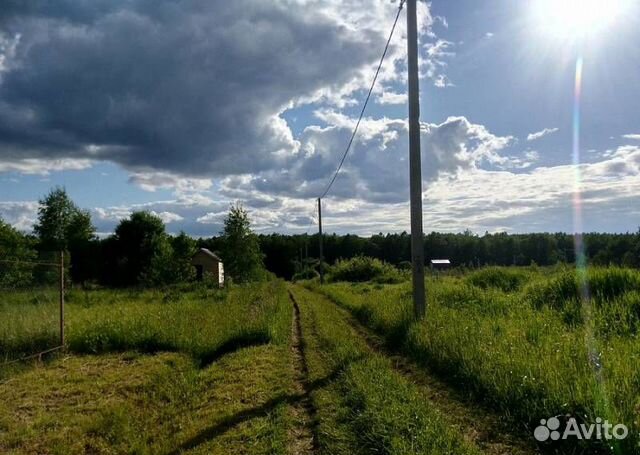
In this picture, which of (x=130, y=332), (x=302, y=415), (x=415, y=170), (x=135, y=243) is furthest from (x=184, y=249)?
(x=302, y=415)

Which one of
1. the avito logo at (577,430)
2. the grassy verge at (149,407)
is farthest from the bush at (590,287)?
the grassy verge at (149,407)

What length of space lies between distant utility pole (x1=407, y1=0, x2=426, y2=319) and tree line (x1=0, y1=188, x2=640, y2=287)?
25.9ft

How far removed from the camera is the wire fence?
933 cm

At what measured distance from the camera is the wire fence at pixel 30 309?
933cm

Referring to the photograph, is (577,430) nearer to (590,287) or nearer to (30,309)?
(590,287)

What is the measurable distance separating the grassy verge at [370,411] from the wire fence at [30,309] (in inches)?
228

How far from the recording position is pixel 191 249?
6594cm

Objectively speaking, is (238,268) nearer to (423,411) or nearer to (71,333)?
(71,333)

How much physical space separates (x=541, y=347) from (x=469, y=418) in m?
2.15

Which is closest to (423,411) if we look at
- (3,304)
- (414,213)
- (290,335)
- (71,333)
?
(414,213)

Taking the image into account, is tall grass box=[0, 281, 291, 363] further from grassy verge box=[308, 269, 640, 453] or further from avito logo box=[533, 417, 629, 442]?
avito logo box=[533, 417, 629, 442]

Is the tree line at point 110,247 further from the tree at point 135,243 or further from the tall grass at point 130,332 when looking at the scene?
the tall grass at point 130,332

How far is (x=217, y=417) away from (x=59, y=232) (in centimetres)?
6560

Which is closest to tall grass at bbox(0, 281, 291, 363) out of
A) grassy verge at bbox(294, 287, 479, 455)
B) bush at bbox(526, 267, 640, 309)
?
grassy verge at bbox(294, 287, 479, 455)
